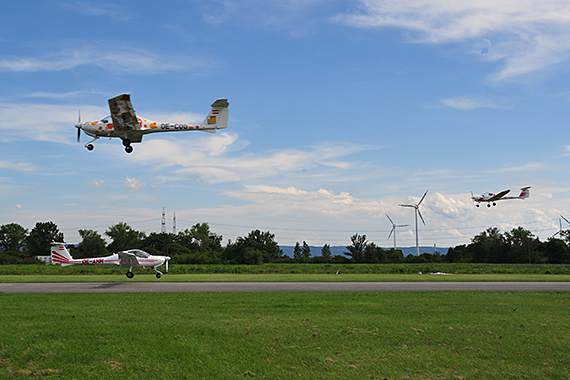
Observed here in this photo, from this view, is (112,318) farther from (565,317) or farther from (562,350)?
(565,317)

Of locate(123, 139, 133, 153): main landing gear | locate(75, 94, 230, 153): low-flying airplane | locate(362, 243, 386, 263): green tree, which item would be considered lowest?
locate(362, 243, 386, 263): green tree

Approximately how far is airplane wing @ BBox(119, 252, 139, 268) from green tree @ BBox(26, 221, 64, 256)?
86.0 m

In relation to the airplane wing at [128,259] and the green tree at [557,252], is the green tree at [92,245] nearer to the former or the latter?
the airplane wing at [128,259]

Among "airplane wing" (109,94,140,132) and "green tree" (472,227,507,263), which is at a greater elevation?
"airplane wing" (109,94,140,132)

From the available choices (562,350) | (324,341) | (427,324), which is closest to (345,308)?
(427,324)

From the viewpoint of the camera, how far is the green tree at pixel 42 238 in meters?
107

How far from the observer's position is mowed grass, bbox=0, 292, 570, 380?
8875 millimetres

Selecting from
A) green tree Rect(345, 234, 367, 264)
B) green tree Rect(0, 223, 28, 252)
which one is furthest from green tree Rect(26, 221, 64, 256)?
green tree Rect(345, 234, 367, 264)

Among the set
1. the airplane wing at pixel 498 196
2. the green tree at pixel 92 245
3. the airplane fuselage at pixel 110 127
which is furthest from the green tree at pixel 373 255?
the airplane fuselage at pixel 110 127

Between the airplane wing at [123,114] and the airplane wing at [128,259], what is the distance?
1225cm

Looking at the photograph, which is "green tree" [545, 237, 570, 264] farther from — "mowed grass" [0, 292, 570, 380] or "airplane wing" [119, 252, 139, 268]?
"airplane wing" [119, 252, 139, 268]

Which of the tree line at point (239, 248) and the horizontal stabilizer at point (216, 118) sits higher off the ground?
the horizontal stabilizer at point (216, 118)

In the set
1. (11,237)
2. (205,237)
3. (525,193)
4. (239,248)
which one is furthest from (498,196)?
(11,237)

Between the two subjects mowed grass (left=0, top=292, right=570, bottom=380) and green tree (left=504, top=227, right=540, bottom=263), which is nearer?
mowed grass (left=0, top=292, right=570, bottom=380)
